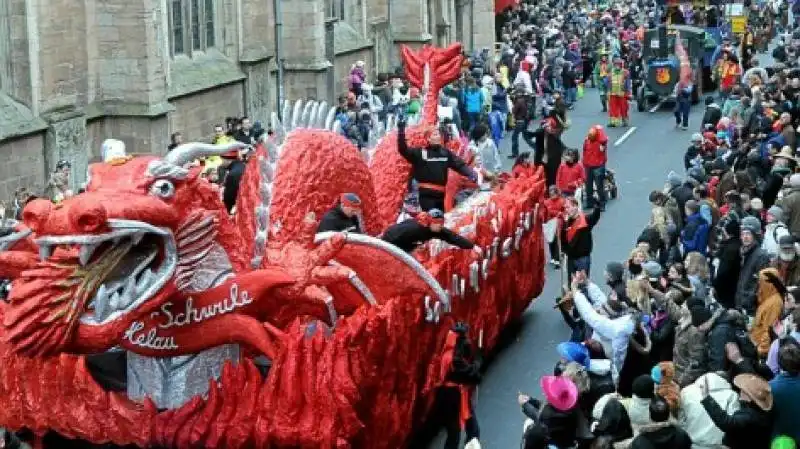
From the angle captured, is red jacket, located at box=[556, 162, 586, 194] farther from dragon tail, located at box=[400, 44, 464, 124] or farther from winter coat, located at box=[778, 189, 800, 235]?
winter coat, located at box=[778, 189, 800, 235]

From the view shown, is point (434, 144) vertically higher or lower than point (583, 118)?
higher

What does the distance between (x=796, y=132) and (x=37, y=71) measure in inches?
392

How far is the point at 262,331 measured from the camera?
11.3 m

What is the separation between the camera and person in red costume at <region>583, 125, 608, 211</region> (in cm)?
2339

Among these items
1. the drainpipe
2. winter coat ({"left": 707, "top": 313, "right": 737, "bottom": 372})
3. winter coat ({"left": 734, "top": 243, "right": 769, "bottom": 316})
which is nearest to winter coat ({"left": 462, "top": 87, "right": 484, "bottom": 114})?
the drainpipe

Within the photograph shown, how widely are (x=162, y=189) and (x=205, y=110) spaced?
662 inches

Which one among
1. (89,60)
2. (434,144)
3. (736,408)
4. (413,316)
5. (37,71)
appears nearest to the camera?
(736,408)

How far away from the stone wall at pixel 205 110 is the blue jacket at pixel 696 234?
953cm

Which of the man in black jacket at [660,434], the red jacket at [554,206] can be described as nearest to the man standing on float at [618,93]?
the red jacket at [554,206]

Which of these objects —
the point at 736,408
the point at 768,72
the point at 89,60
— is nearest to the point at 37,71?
the point at 89,60

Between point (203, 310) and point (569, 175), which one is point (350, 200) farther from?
point (569, 175)

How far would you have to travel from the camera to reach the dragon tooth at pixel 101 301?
1031 centimetres

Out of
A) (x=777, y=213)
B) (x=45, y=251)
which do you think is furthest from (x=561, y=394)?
(x=777, y=213)

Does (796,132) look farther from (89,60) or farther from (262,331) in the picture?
(262,331)
